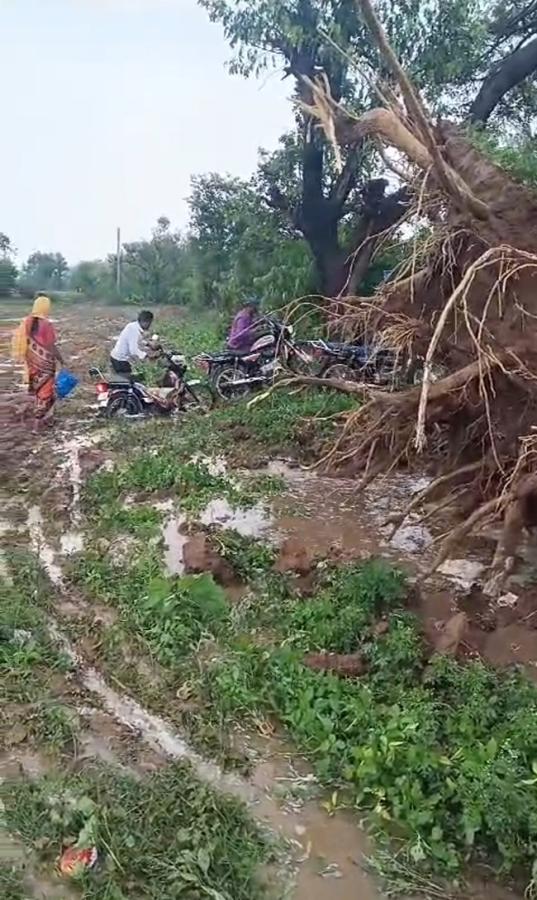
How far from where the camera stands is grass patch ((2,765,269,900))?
117 inches

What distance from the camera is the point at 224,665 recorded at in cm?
437

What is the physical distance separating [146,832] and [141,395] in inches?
312

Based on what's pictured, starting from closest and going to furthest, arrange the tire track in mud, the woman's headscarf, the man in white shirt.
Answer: the tire track in mud → the woman's headscarf → the man in white shirt

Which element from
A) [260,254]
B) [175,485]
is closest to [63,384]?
[175,485]

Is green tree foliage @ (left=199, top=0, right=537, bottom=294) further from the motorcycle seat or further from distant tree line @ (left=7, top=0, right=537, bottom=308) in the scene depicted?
the motorcycle seat

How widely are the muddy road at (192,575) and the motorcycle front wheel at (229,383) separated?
1.45m

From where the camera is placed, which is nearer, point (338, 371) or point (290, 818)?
point (290, 818)

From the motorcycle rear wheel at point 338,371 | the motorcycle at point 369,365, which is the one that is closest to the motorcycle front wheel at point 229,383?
the motorcycle at point 369,365

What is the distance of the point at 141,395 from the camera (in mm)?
10750

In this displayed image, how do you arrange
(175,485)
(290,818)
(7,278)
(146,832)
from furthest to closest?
(7,278)
(175,485)
(290,818)
(146,832)

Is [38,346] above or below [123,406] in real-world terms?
above

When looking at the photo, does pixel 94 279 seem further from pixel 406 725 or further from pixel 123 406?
pixel 406 725

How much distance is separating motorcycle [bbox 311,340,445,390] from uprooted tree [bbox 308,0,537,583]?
0.91 ft

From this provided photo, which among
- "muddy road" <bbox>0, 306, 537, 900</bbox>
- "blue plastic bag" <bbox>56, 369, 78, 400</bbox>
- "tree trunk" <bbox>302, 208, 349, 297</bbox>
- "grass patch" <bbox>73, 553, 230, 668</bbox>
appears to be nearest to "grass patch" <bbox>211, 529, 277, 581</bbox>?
"muddy road" <bbox>0, 306, 537, 900</bbox>
